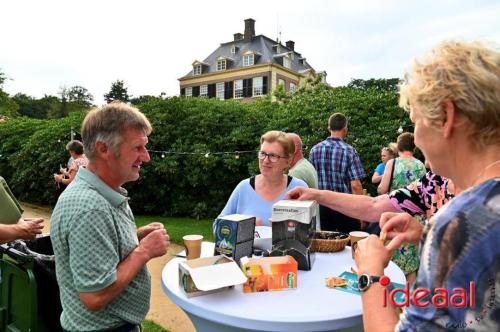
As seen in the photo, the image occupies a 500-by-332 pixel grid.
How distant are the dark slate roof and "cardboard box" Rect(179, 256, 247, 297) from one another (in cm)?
3569

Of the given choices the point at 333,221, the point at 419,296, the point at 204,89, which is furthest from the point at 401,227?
the point at 204,89

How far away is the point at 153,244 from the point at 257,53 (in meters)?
37.0

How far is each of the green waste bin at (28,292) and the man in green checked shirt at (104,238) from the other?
828 mm

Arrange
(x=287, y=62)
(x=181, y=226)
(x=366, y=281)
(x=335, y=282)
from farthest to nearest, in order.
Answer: (x=287, y=62) → (x=181, y=226) → (x=335, y=282) → (x=366, y=281)

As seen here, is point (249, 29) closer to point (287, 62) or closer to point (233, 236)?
point (287, 62)

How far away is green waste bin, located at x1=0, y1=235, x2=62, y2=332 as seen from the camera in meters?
2.31

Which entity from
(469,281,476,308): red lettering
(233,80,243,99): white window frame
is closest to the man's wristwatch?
(469,281,476,308): red lettering

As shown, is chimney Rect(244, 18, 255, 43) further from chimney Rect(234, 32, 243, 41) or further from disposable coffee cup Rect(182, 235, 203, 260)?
disposable coffee cup Rect(182, 235, 203, 260)

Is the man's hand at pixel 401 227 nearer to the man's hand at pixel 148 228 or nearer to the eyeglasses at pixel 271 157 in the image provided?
the man's hand at pixel 148 228

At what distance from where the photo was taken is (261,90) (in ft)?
118

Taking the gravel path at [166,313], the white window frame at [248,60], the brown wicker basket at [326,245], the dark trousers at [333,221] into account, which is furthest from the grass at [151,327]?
the white window frame at [248,60]

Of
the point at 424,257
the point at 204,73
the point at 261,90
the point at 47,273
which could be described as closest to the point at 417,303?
the point at 424,257

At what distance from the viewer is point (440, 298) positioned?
0.87 meters

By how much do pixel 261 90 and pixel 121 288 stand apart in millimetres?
35512
